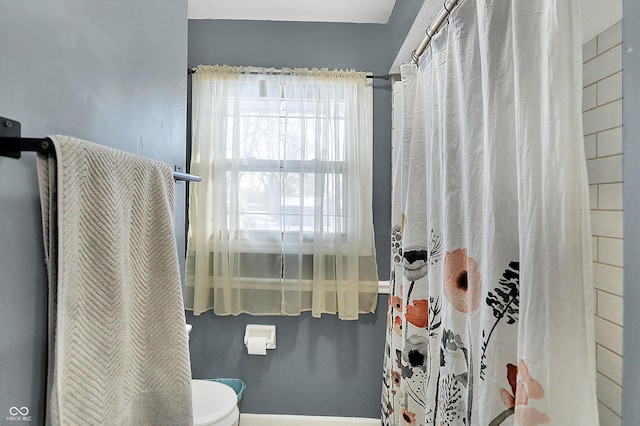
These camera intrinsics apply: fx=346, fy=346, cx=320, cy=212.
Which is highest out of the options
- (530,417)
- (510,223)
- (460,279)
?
(510,223)

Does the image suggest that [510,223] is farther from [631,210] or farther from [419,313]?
[419,313]

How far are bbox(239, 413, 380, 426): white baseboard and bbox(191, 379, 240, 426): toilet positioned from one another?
1.94ft

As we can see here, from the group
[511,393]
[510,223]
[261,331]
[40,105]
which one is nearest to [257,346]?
[261,331]

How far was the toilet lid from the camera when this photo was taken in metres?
1.41

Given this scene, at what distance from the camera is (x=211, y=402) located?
1.52 meters

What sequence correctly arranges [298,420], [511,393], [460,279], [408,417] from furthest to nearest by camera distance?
1. [298,420]
2. [408,417]
3. [460,279]
4. [511,393]

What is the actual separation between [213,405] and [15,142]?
4.67ft

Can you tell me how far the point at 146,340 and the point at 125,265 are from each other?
5.9 inches

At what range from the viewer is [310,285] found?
6.70ft

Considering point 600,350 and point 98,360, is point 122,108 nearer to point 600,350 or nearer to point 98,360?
point 98,360

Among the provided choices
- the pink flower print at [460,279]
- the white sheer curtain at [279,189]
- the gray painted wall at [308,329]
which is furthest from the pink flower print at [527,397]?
the gray painted wall at [308,329]

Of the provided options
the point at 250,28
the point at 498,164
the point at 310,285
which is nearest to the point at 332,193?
the point at 310,285

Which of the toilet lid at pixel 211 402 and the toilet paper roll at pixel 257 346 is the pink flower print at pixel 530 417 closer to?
the toilet lid at pixel 211 402

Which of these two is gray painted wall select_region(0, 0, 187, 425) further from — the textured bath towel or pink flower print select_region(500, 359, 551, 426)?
pink flower print select_region(500, 359, 551, 426)
